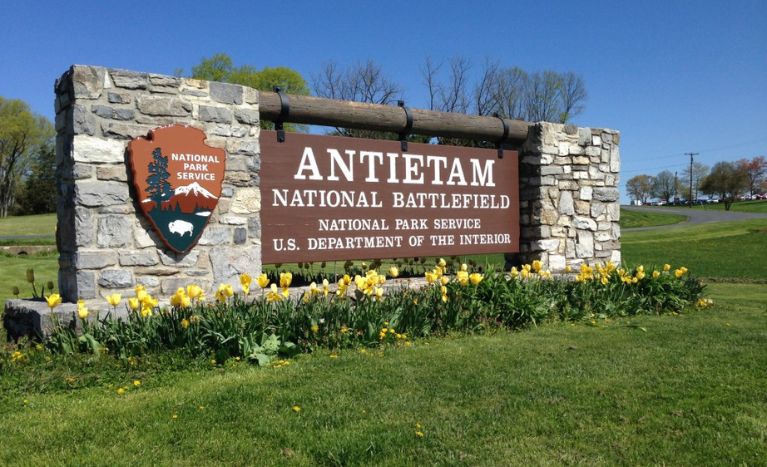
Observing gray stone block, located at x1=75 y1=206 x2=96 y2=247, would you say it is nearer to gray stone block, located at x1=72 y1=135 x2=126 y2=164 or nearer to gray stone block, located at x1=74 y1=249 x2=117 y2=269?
gray stone block, located at x1=74 y1=249 x2=117 y2=269

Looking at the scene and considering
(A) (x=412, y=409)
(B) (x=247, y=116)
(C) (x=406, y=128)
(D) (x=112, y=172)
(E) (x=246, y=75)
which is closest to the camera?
(A) (x=412, y=409)

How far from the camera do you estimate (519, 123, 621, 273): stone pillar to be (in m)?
9.18

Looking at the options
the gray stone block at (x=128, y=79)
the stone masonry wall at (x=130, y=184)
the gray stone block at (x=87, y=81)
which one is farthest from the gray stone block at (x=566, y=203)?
the gray stone block at (x=87, y=81)

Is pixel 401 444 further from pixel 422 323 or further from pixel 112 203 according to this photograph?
pixel 112 203

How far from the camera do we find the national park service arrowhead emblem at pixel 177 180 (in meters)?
6.00

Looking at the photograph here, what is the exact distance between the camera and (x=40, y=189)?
5475 centimetres

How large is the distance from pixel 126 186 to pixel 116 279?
906 millimetres

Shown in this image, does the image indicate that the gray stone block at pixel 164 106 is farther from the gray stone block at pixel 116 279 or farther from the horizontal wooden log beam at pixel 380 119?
the gray stone block at pixel 116 279

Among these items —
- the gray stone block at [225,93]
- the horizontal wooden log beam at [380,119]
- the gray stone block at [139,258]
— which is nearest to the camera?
the gray stone block at [139,258]

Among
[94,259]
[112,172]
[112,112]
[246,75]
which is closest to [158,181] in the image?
[112,172]

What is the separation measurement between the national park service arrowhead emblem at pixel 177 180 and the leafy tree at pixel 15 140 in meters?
55.0

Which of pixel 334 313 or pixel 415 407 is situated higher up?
pixel 334 313

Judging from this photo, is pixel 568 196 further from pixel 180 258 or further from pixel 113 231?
pixel 113 231

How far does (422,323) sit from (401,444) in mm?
2859
